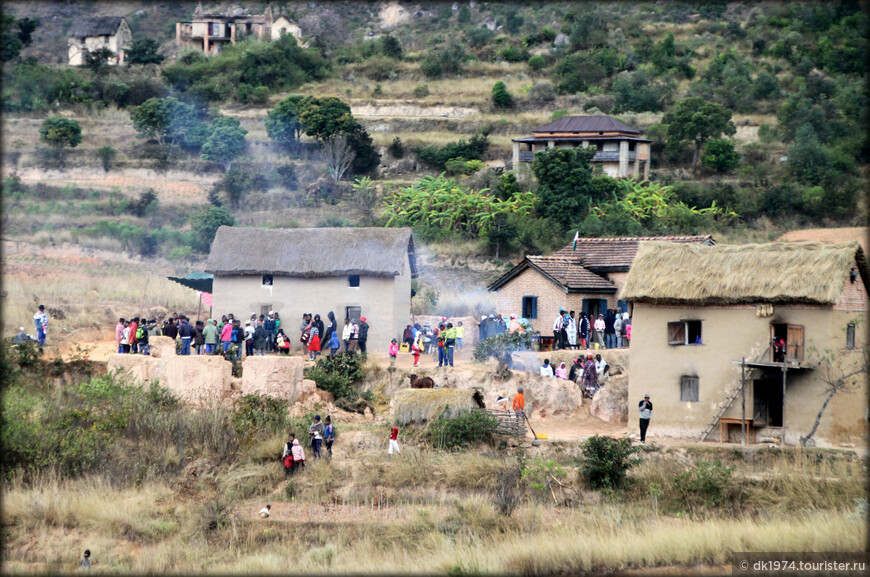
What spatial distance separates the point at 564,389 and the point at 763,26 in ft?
185

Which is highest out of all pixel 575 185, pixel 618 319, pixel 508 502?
pixel 575 185

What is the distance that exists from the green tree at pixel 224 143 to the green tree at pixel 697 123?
22.4 metres

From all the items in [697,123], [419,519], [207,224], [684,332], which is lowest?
→ [419,519]

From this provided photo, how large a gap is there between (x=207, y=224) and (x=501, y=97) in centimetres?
2383

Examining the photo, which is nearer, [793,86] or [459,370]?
[459,370]

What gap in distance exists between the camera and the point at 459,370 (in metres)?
27.1

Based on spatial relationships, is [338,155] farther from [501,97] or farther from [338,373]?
[338,373]

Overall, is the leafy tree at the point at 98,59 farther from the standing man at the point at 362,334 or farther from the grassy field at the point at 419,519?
the grassy field at the point at 419,519

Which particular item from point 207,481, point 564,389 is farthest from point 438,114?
point 207,481

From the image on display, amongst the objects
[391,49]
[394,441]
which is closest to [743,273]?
[394,441]

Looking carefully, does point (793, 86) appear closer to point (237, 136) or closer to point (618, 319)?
point (237, 136)

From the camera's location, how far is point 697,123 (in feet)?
177

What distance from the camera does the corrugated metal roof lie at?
53.2 metres

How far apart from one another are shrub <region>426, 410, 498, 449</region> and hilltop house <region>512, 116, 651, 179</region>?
30.0m
